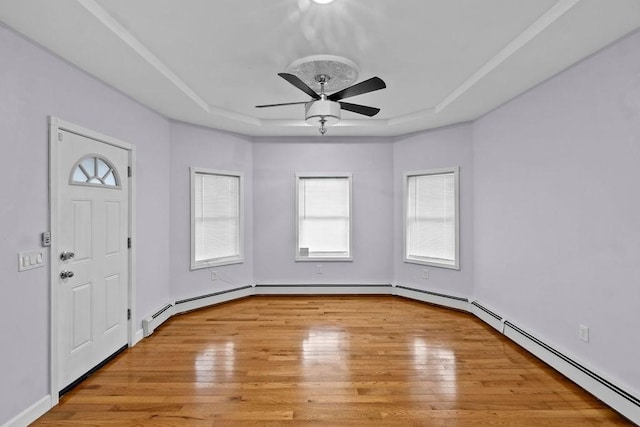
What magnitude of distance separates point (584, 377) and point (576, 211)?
1.33m

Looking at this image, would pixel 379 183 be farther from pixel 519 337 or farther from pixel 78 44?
pixel 78 44

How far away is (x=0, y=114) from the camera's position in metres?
2.00

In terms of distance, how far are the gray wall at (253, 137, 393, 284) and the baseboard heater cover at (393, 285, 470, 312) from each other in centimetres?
27

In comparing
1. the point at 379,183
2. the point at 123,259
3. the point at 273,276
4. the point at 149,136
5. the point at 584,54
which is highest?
the point at 584,54

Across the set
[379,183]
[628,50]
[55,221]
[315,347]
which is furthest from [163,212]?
[628,50]

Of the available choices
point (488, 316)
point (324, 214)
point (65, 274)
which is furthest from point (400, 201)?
point (65, 274)

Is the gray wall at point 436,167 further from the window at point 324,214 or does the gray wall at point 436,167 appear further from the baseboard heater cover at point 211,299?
the baseboard heater cover at point 211,299

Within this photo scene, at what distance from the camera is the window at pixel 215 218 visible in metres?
4.56

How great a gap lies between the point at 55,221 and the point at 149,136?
1697 mm

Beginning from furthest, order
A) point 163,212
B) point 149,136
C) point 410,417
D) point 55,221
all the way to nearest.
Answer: point 163,212, point 149,136, point 55,221, point 410,417

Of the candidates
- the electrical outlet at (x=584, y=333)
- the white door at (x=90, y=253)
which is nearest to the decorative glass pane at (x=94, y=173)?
the white door at (x=90, y=253)

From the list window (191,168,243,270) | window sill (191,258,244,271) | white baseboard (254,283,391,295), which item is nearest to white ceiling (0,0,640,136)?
window (191,168,243,270)

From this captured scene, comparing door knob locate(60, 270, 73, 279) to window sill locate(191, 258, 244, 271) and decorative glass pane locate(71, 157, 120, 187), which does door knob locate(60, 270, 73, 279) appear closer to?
decorative glass pane locate(71, 157, 120, 187)

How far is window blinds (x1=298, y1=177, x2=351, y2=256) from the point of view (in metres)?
5.23
